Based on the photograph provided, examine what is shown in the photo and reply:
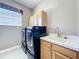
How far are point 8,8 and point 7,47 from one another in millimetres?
1735

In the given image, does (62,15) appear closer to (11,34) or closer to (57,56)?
(57,56)

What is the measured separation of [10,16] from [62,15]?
243cm

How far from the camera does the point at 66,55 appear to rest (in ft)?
3.57

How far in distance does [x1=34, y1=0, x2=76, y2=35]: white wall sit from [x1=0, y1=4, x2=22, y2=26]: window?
1.71 m

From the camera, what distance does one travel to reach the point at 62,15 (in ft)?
6.57

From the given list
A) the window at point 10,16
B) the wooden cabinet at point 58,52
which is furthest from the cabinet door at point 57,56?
the window at point 10,16

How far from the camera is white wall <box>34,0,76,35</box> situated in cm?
171

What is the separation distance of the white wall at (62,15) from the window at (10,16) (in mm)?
1709

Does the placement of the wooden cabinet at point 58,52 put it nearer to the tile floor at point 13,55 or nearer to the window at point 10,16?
the tile floor at point 13,55

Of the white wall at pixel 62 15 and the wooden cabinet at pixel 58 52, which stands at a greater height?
the white wall at pixel 62 15

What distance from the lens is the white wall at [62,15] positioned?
1.71 m

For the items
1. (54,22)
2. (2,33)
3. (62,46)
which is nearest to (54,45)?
(62,46)

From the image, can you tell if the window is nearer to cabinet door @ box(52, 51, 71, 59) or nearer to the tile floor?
the tile floor

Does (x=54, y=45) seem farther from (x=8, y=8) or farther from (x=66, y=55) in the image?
(x=8, y=8)
